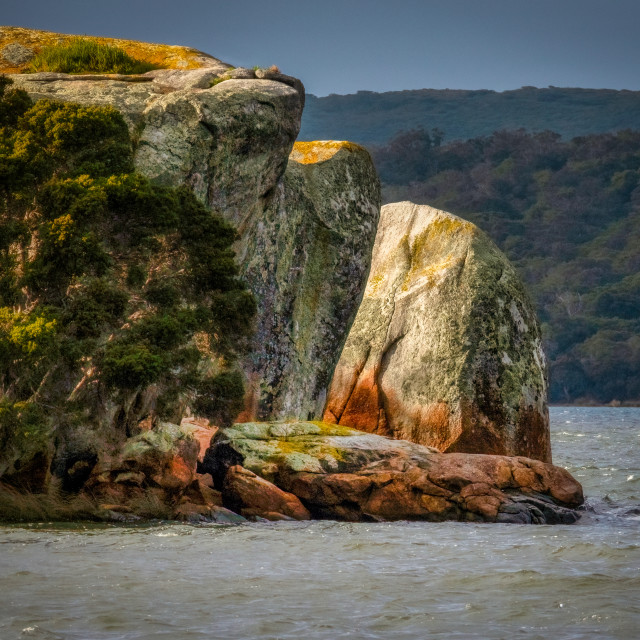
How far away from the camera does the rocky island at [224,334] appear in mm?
18641

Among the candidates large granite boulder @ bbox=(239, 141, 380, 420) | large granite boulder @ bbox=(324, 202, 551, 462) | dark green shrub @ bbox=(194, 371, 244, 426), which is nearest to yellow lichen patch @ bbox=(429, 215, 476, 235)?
large granite boulder @ bbox=(324, 202, 551, 462)

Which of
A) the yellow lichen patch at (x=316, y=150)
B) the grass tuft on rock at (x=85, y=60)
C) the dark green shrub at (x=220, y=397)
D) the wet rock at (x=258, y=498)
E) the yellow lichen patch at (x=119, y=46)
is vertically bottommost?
the wet rock at (x=258, y=498)

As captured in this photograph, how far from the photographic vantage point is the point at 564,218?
150m

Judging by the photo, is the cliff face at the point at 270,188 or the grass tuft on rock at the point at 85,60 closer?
the cliff face at the point at 270,188

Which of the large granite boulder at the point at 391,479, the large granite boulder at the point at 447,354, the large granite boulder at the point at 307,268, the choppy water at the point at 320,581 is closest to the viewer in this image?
the choppy water at the point at 320,581

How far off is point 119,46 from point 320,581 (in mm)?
23224

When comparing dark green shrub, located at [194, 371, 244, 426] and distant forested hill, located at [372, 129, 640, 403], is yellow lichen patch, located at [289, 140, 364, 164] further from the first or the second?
distant forested hill, located at [372, 129, 640, 403]

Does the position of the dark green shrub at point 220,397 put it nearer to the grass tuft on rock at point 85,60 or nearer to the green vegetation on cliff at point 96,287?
the green vegetation on cliff at point 96,287

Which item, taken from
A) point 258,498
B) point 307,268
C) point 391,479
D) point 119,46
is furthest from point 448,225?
point 258,498

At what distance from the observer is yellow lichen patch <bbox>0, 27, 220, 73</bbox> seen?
30.2m

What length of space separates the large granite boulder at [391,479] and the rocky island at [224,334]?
43 millimetres

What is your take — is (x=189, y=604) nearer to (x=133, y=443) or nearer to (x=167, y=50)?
(x=133, y=443)

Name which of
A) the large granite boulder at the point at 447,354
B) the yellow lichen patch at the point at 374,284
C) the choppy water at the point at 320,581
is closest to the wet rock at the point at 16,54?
the yellow lichen patch at the point at 374,284

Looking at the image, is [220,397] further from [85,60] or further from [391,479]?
[85,60]
